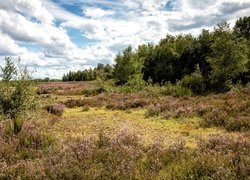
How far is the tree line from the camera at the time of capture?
29.7 m

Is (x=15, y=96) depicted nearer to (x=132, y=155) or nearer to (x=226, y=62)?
(x=132, y=155)

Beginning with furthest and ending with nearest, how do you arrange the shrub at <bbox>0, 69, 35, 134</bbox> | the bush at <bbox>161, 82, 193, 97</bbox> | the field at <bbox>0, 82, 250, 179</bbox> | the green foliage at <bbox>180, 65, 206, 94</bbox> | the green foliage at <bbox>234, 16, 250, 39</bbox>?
1. the green foliage at <bbox>234, 16, 250, 39</bbox>
2. the green foliage at <bbox>180, 65, 206, 94</bbox>
3. the bush at <bbox>161, 82, 193, 97</bbox>
4. the shrub at <bbox>0, 69, 35, 134</bbox>
5. the field at <bbox>0, 82, 250, 179</bbox>

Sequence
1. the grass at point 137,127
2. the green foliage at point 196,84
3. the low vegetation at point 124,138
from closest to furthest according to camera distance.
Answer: the low vegetation at point 124,138 < the grass at point 137,127 < the green foliage at point 196,84

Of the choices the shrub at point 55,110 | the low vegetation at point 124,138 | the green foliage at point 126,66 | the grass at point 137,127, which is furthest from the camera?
the green foliage at point 126,66

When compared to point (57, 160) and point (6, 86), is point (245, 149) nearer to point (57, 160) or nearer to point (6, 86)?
point (57, 160)

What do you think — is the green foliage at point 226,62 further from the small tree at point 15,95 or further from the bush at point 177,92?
the small tree at point 15,95

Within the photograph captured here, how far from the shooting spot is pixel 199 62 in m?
44.6

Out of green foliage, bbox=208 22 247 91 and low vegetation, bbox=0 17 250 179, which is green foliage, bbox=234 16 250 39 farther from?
low vegetation, bbox=0 17 250 179

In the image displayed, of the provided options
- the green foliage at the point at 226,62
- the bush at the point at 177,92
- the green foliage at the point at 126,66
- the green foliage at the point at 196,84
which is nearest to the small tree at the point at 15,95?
the bush at the point at 177,92

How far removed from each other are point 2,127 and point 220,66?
78.2ft

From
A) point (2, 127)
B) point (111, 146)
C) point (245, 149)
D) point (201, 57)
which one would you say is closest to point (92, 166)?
point (111, 146)

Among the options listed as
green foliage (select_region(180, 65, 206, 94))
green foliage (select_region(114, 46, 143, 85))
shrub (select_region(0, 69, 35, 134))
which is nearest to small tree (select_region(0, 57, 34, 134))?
shrub (select_region(0, 69, 35, 134))

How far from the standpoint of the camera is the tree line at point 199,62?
29.7m

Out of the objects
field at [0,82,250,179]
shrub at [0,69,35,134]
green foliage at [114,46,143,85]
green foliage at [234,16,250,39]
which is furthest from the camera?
green foliage at [234,16,250,39]
